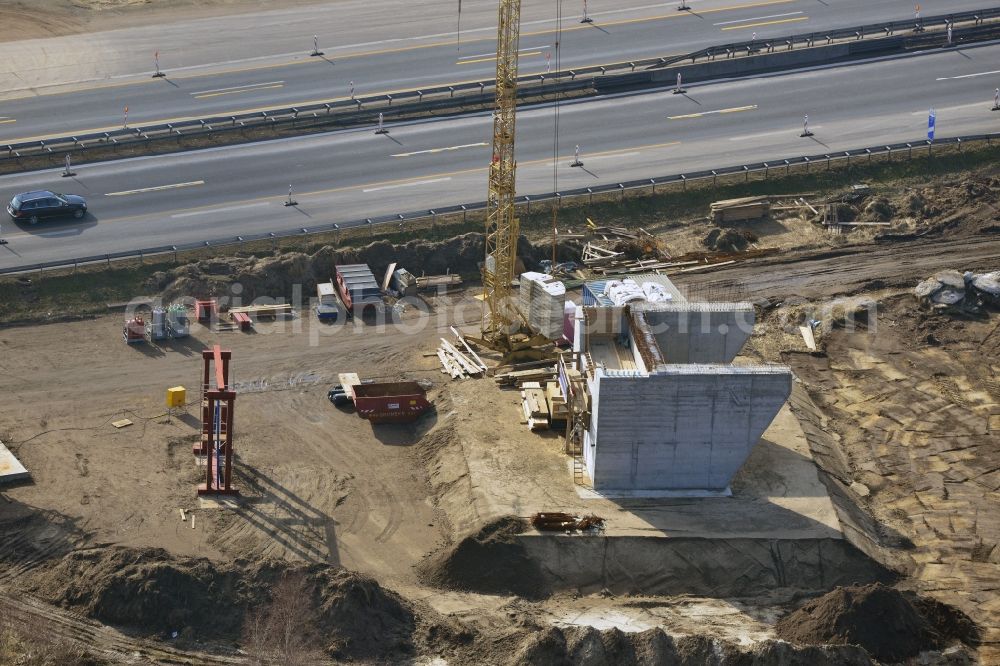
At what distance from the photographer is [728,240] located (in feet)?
194

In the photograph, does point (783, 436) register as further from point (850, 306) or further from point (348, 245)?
point (348, 245)

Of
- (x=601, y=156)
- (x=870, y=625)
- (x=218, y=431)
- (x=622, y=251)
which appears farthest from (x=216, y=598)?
(x=601, y=156)

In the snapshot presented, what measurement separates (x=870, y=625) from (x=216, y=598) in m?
16.7

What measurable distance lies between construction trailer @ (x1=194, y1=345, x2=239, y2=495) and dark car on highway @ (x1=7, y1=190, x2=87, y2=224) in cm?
1629

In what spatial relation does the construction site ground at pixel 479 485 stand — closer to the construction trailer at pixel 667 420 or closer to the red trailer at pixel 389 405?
the red trailer at pixel 389 405

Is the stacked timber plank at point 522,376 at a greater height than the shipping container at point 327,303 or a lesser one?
lesser

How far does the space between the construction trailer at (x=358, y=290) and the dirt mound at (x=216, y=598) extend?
17087 mm

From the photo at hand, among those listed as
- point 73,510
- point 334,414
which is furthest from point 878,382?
point 73,510

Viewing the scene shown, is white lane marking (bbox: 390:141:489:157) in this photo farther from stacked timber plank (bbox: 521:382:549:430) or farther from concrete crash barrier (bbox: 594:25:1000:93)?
stacked timber plank (bbox: 521:382:549:430)

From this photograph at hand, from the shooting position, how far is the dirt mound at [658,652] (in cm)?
3556

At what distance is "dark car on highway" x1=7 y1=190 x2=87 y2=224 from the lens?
5728 centimetres

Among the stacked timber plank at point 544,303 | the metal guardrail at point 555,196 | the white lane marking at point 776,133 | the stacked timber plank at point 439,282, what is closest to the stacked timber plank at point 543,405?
the stacked timber plank at point 544,303

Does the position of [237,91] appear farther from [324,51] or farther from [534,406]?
[534,406]

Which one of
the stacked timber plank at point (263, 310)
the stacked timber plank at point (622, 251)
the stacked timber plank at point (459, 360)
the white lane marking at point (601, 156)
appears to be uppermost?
the white lane marking at point (601, 156)
